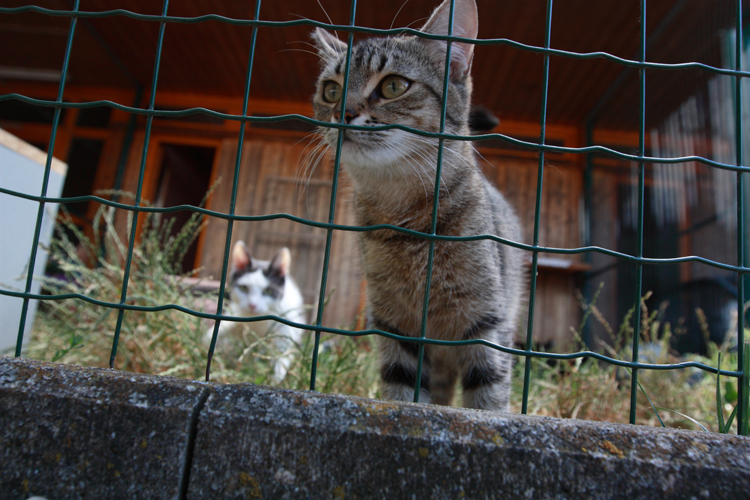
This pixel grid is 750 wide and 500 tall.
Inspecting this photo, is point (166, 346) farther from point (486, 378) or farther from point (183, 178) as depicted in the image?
point (183, 178)

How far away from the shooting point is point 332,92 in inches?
75.3

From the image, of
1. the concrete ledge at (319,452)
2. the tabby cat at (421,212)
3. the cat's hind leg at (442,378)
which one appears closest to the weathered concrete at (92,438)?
the concrete ledge at (319,452)

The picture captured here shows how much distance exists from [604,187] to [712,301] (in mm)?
2238

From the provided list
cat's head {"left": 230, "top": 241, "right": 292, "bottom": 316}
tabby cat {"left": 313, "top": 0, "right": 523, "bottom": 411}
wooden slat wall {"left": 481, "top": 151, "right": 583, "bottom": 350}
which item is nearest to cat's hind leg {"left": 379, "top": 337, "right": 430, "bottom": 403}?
tabby cat {"left": 313, "top": 0, "right": 523, "bottom": 411}

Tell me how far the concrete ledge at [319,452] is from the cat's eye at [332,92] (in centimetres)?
136

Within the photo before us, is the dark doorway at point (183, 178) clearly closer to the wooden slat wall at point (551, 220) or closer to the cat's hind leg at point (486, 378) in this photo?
the wooden slat wall at point (551, 220)

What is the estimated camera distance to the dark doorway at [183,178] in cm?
792

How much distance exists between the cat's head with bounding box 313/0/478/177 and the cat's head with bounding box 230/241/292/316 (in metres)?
2.19

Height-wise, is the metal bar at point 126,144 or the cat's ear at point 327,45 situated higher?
the metal bar at point 126,144

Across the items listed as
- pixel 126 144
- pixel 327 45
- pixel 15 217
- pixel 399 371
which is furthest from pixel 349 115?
pixel 126 144

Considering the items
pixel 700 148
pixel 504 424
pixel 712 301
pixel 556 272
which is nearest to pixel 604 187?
pixel 556 272

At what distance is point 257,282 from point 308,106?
12.1 feet

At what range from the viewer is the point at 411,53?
1853 millimetres

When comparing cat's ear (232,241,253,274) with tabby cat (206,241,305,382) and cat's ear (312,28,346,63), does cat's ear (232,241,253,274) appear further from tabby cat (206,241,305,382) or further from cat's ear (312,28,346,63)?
cat's ear (312,28,346,63)
